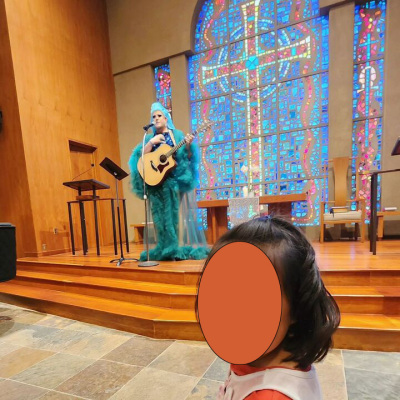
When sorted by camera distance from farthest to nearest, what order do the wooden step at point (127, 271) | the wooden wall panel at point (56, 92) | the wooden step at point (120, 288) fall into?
the wooden wall panel at point (56, 92) < the wooden step at point (127, 271) < the wooden step at point (120, 288)

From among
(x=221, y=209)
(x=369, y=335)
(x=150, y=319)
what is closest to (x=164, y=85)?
(x=221, y=209)

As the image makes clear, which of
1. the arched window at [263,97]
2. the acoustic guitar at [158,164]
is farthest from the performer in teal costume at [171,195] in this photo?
the arched window at [263,97]

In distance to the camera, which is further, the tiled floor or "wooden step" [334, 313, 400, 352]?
"wooden step" [334, 313, 400, 352]

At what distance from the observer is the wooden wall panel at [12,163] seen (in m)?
3.81

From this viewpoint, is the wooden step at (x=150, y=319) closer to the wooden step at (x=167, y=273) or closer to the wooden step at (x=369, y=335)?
the wooden step at (x=369, y=335)

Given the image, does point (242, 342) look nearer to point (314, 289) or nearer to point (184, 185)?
point (314, 289)

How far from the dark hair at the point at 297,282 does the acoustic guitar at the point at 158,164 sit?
2227 millimetres

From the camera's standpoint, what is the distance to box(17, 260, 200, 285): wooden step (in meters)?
2.38

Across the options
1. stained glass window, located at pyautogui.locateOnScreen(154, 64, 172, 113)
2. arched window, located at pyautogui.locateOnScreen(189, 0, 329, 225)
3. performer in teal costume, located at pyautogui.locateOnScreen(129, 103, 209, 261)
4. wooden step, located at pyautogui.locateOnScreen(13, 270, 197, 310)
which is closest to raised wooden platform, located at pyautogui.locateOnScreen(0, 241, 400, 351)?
wooden step, located at pyautogui.locateOnScreen(13, 270, 197, 310)

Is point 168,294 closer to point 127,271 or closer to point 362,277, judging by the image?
point 127,271

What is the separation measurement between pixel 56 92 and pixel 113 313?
4.04 m

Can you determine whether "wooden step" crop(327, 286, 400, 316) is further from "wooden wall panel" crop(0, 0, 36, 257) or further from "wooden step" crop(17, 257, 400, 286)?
"wooden wall panel" crop(0, 0, 36, 257)

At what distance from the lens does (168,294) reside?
2170 millimetres

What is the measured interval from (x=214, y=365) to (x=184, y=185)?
5.82 feet
